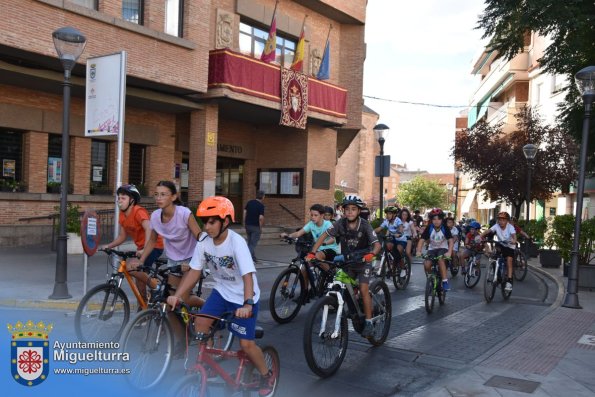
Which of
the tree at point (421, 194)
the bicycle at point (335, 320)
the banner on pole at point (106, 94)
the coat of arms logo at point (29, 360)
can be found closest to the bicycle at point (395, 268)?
the bicycle at point (335, 320)

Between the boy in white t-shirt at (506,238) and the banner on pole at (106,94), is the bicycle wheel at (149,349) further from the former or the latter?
the boy in white t-shirt at (506,238)

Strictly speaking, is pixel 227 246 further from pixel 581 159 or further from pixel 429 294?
pixel 581 159

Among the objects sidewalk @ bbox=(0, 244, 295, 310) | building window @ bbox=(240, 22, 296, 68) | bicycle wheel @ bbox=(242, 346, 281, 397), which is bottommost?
sidewalk @ bbox=(0, 244, 295, 310)

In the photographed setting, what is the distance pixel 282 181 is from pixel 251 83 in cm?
584

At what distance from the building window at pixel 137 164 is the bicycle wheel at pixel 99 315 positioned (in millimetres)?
14085

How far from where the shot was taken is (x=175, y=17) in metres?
17.9

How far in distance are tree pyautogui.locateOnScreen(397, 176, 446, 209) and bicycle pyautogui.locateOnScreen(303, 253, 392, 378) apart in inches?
3032

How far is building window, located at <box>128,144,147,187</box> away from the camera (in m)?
19.7

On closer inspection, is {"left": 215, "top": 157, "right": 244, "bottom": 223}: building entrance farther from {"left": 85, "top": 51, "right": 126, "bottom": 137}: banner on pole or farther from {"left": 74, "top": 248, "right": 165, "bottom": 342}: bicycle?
{"left": 74, "top": 248, "right": 165, "bottom": 342}: bicycle

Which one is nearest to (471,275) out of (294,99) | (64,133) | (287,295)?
(287,295)

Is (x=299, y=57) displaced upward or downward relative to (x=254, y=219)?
upward

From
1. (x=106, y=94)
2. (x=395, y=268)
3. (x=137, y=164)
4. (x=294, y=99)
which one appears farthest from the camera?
(x=294, y=99)

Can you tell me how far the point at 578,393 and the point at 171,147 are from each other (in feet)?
57.0

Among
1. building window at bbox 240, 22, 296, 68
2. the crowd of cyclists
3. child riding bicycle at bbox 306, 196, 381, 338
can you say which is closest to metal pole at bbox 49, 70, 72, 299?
the crowd of cyclists
